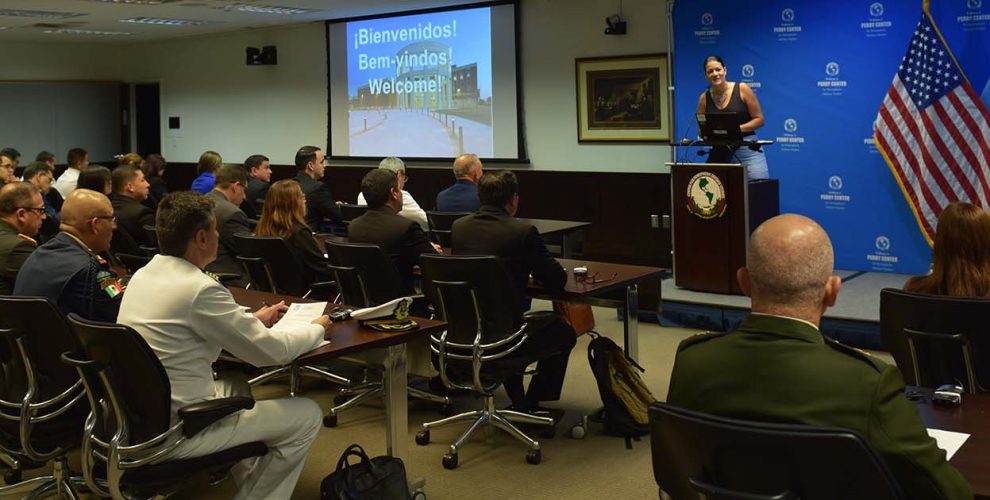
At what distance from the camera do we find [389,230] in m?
5.17

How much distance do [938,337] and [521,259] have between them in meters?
1.87

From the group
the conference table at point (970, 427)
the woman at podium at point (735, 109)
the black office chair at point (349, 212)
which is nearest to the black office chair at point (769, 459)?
the conference table at point (970, 427)

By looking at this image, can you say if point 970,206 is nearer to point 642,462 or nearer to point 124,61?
point 642,462

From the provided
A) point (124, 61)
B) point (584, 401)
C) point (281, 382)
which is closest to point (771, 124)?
point (584, 401)

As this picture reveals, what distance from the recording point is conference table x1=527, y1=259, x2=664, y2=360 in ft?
15.4

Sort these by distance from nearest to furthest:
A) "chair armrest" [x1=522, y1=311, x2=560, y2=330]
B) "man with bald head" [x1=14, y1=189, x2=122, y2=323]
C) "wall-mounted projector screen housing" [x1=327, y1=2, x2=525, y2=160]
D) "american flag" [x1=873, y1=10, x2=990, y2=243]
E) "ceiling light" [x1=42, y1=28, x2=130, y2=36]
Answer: "man with bald head" [x1=14, y1=189, x2=122, y2=323]
"chair armrest" [x1=522, y1=311, x2=560, y2=330]
"american flag" [x1=873, y1=10, x2=990, y2=243]
"wall-mounted projector screen housing" [x1=327, y1=2, x2=525, y2=160]
"ceiling light" [x1=42, y1=28, x2=130, y2=36]

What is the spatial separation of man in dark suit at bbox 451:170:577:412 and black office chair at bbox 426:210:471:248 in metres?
1.87

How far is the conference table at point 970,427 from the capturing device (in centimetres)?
208

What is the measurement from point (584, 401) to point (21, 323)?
9.62 feet

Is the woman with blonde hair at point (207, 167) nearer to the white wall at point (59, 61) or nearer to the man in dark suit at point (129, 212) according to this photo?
the man in dark suit at point (129, 212)

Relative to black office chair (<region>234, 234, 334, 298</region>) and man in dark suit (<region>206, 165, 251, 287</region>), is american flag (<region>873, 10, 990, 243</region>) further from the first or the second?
man in dark suit (<region>206, 165, 251, 287</region>)

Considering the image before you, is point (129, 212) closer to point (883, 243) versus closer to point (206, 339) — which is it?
point (206, 339)

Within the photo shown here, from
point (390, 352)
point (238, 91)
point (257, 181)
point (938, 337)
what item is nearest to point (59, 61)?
point (238, 91)

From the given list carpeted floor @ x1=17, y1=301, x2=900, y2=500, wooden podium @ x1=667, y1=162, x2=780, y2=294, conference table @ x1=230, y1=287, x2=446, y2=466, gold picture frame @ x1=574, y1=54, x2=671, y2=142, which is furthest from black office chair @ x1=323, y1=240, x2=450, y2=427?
gold picture frame @ x1=574, y1=54, x2=671, y2=142
